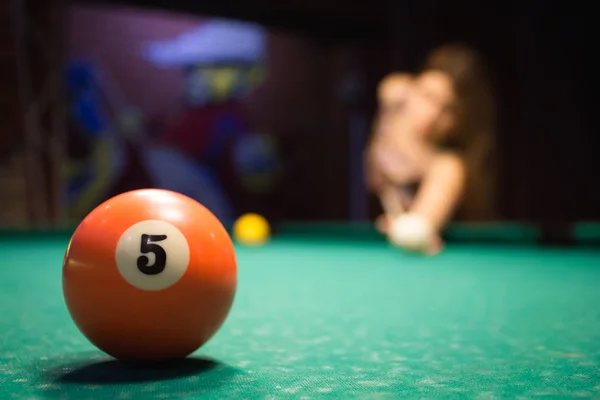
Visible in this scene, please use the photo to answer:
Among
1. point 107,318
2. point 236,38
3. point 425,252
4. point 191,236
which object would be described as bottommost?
point 425,252

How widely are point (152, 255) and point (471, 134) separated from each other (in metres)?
4.92

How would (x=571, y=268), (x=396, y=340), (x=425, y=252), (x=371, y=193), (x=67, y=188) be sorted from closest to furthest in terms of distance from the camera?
(x=396, y=340), (x=571, y=268), (x=425, y=252), (x=67, y=188), (x=371, y=193)

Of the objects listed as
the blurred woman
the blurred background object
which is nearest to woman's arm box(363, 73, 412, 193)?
the blurred woman

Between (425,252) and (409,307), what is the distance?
219 cm

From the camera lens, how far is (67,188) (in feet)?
34.0

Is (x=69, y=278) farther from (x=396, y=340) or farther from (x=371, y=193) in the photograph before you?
(x=371, y=193)

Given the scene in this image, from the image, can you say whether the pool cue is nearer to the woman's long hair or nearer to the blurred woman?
the blurred woman

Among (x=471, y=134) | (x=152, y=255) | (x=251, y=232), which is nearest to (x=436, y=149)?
(x=471, y=134)

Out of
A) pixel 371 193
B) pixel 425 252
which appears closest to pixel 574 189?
pixel 371 193

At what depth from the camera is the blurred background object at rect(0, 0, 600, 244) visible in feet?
27.8

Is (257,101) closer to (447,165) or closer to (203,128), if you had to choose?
(203,128)

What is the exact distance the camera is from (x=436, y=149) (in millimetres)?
5500

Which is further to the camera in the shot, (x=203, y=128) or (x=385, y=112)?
(x=203, y=128)

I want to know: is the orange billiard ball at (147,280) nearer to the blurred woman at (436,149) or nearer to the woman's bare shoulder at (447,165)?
the blurred woman at (436,149)
